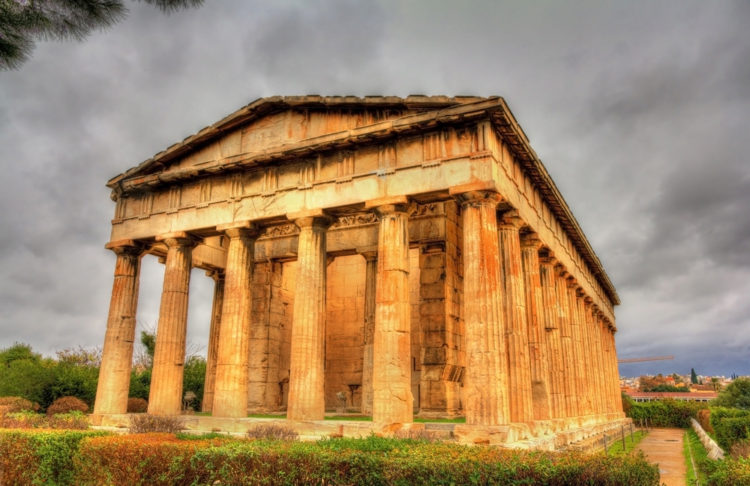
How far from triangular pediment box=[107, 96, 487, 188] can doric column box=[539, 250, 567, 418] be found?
9051mm

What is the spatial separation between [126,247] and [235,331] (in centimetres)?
626

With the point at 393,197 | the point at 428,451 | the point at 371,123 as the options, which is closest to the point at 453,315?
the point at 393,197

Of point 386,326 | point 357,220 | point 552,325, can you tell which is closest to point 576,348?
point 552,325

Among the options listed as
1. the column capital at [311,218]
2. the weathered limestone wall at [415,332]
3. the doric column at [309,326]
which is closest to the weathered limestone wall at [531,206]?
the weathered limestone wall at [415,332]

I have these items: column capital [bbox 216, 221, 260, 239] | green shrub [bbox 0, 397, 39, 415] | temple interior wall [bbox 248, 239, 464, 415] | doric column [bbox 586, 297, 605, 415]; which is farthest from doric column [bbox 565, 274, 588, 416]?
green shrub [bbox 0, 397, 39, 415]

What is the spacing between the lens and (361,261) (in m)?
24.2

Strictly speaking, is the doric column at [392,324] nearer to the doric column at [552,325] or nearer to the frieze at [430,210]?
the frieze at [430,210]

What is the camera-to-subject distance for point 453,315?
1969 cm

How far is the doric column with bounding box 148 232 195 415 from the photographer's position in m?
18.5

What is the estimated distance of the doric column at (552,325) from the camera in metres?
21.3

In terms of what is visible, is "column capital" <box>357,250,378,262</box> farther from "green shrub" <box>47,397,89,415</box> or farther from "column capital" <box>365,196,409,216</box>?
"green shrub" <box>47,397,89,415</box>

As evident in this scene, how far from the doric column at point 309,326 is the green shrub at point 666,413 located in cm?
4342

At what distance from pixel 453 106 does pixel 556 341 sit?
11.2 meters

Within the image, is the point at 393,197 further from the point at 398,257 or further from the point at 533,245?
the point at 533,245
